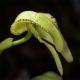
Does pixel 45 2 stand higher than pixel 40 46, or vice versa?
pixel 45 2

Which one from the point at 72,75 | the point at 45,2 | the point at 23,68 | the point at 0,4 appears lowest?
the point at 72,75

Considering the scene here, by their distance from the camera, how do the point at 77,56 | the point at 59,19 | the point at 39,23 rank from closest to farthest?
the point at 39,23 < the point at 77,56 < the point at 59,19

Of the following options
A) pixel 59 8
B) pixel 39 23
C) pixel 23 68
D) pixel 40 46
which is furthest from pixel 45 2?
pixel 39 23

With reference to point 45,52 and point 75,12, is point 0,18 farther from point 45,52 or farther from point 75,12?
point 75,12

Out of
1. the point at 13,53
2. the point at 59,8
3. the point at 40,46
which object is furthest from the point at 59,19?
the point at 13,53

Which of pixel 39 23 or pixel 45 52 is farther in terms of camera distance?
pixel 45 52

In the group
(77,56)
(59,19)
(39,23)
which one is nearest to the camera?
(39,23)
